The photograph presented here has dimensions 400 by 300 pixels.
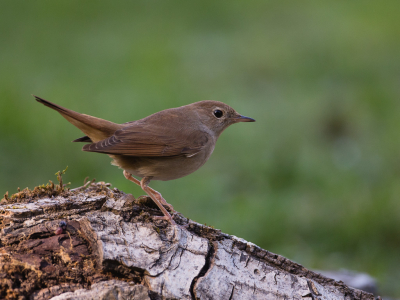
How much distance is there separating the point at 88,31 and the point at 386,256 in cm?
1061

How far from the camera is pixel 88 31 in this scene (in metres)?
13.6

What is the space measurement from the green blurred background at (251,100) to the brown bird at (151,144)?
2.27 meters

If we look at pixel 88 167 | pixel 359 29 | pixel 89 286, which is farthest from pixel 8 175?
pixel 359 29

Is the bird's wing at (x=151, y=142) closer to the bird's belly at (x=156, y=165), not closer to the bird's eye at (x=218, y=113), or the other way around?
the bird's belly at (x=156, y=165)

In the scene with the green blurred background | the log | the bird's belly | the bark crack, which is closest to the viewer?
the log

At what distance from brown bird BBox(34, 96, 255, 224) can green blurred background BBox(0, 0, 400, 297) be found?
2.27 meters

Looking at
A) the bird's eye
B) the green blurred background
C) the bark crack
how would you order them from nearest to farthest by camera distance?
the bark crack
the bird's eye
the green blurred background

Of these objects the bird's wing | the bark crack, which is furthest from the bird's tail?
the bark crack

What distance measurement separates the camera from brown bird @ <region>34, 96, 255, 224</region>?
4746 millimetres

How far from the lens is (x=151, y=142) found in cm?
496

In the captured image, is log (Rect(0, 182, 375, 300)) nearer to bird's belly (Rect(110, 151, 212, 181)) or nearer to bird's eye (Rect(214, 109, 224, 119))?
bird's belly (Rect(110, 151, 212, 181))

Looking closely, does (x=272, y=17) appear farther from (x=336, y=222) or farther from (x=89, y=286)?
(x=89, y=286)

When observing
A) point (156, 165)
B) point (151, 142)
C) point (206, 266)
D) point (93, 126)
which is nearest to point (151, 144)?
point (151, 142)

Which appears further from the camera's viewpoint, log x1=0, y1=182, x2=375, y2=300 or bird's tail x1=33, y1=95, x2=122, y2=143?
bird's tail x1=33, y1=95, x2=122, y2=143
